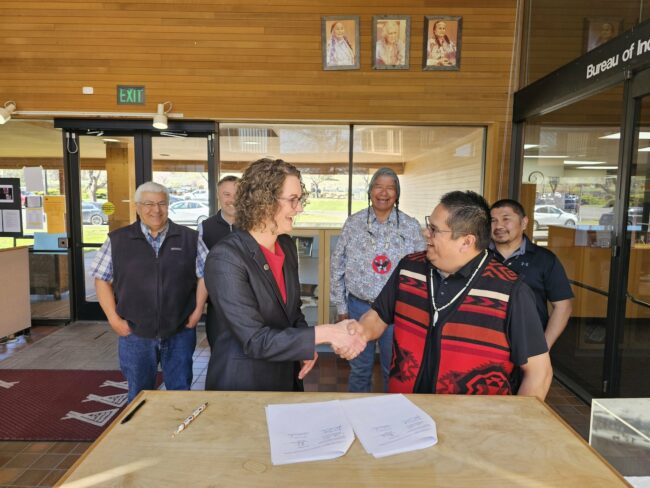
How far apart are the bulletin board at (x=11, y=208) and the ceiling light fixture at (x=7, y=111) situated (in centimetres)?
104

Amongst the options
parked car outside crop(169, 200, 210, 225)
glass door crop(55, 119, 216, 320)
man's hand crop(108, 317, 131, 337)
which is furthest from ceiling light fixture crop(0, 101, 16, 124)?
man's hand crop(108, 317, 131, 337)

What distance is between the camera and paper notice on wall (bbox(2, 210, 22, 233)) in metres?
6.03

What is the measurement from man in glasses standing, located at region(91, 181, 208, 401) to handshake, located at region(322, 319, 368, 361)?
1.39m

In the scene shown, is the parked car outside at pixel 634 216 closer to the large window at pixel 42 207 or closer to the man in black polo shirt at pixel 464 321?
the man in black polo shirt at pixel 464 321

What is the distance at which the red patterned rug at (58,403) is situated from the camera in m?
3.35

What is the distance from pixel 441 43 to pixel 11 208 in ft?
19.3

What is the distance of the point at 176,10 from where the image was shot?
5340 millimetres

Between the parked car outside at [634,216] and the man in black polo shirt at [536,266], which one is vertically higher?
the parked car outside at [634,216]

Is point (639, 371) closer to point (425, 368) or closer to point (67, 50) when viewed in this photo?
point (425, 368)

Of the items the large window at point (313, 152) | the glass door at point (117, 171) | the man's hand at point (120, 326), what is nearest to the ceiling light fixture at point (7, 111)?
the glass door at point (117, 171)

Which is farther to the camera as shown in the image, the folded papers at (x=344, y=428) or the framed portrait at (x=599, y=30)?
the framed portrait at (x=599, y=30)

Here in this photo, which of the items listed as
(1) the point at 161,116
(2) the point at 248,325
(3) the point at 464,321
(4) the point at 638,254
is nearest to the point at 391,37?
(1) the point at 161,116

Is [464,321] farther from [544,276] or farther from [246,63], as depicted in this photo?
[246,63]

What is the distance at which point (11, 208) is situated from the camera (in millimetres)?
6027
